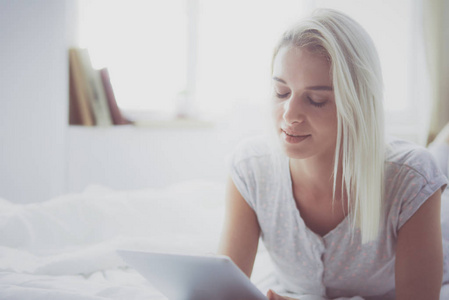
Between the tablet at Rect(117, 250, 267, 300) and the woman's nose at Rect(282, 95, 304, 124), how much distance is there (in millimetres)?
359

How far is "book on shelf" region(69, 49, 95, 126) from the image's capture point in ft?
7.23

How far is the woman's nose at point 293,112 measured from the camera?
0.84 meters

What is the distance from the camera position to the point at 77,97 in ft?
7.36

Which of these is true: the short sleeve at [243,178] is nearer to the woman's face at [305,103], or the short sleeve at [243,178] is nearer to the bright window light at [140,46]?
the woman's face at [305,103]

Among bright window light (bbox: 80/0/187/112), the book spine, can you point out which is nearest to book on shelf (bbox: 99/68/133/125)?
the book spine

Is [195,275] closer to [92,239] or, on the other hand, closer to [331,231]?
[331,231]

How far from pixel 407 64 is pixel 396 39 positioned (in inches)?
6.7

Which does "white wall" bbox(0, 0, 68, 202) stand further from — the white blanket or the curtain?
the curtain

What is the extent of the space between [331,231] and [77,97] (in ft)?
5.78

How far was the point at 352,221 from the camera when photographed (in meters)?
0.91

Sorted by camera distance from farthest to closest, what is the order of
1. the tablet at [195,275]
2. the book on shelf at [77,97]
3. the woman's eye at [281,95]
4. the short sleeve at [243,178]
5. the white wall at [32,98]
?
the book on shelf at [77,97]
the white wall at [32,98]
the short sleeve at [243,178]
the woman's eye at [281,95]
the tablet at [195,275]

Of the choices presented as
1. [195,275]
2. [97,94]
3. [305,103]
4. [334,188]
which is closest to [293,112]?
[305,103]

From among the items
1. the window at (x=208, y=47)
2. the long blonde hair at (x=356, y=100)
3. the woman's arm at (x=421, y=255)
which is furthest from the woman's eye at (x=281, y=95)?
the window at (x=208, y=47)

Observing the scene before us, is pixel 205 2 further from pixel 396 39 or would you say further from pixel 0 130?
pixel 0 130
